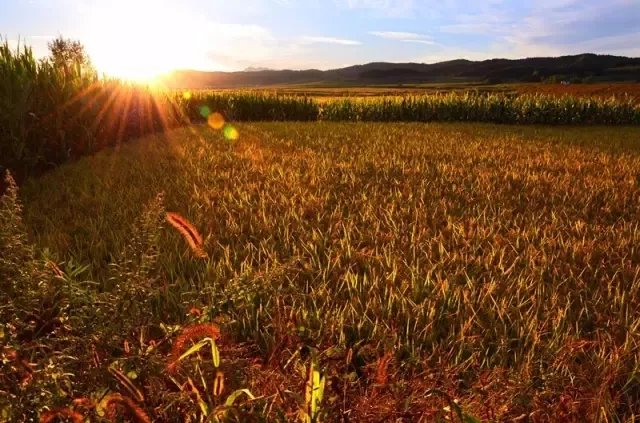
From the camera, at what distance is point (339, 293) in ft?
6.24

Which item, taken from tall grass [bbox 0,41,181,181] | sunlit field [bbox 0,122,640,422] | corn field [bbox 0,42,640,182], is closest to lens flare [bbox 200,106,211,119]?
corn field [bbox 0,42,640,182]

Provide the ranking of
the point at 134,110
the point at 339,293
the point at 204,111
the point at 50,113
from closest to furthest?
the point at 339,293
the point at 50,113
the point at 134,110
the point at 204,111

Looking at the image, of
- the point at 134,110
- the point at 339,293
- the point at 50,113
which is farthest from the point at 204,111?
the point at 339,293

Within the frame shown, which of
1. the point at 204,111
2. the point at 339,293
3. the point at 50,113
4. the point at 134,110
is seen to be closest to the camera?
the point at 339,293

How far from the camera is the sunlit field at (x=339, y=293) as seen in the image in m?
1.19

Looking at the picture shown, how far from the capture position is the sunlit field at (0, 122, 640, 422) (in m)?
1.19

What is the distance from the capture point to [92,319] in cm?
140

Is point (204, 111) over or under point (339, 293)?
over

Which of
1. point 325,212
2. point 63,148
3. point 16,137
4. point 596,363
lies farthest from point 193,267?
point 63,148

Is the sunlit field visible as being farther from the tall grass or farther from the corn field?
the corn field

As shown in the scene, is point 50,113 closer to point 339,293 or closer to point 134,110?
point 134,110

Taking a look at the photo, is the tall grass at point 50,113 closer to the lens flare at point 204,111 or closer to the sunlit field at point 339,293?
the sunlit field at point 339,293

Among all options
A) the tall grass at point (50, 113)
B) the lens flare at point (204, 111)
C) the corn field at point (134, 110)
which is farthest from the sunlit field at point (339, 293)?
the lens flare at point (204, 111)

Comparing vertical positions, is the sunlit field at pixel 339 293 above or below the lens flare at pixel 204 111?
below
